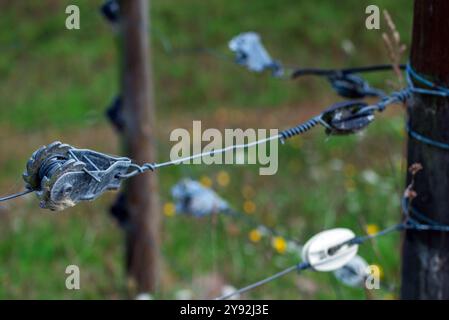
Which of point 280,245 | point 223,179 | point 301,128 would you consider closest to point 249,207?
point 223,179

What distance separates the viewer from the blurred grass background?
145 inches

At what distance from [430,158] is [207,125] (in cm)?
530

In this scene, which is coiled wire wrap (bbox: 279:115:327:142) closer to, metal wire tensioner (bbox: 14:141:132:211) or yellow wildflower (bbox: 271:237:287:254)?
metal wire tensioner (bbox: 14:141:132:211)

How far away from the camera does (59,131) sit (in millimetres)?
6895

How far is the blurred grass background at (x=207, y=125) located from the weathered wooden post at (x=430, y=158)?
24 centimetres

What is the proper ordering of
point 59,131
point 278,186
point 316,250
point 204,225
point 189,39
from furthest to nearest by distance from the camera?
1. point 189,39
2. point 59,131
3. point 278,186
4. point 204,225
5. point 316,250

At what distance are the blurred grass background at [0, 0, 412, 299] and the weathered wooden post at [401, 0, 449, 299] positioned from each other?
0.24m

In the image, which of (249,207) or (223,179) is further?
(223,179)

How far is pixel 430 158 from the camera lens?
161 centimetres

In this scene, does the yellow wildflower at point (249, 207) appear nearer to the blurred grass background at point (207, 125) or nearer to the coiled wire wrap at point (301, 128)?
the blurred grass background at point (207, 125)

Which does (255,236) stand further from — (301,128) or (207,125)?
(207,125)
